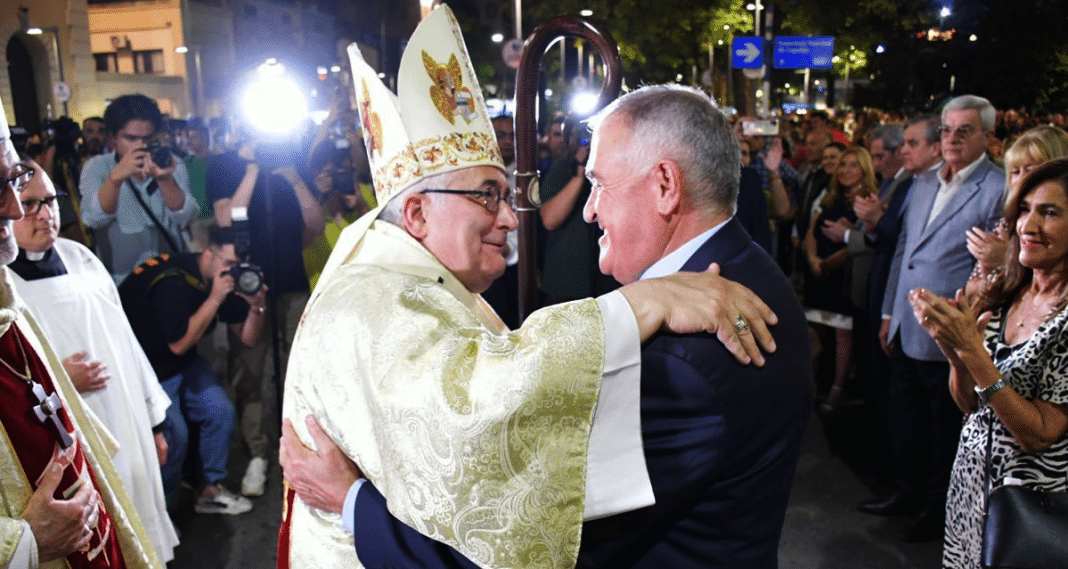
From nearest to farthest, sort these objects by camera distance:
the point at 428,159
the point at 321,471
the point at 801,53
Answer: the point at 321,471
the point at 428,159
the point at 801,53

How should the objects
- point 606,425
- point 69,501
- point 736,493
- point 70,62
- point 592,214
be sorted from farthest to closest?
point 70,62, point 69,501, point 592,214, point 736,493, point 606,425

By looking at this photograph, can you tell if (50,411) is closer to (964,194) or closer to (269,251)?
(269,251)

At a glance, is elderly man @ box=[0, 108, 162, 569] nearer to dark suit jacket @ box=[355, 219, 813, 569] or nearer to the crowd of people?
the crowd of people

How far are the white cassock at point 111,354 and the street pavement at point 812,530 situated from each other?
949 millimetres

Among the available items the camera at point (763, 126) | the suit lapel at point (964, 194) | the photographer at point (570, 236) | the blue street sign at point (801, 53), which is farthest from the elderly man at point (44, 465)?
the blue street sign at point (801, 53)

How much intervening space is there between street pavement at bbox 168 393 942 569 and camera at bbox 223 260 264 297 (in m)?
1.28

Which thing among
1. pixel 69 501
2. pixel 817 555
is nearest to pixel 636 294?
pixel 69 501

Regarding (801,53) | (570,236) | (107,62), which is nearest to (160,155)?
(570,236)

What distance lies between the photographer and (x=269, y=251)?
5.39 meters

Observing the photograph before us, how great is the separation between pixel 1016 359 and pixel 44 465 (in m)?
2.93

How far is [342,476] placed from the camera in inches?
67.2

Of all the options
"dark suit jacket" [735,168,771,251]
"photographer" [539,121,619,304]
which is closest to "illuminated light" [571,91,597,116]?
"photographer" [539,121,619,304]

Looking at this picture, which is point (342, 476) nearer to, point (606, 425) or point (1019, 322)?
point (606, 425)

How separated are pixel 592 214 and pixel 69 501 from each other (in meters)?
1.51
